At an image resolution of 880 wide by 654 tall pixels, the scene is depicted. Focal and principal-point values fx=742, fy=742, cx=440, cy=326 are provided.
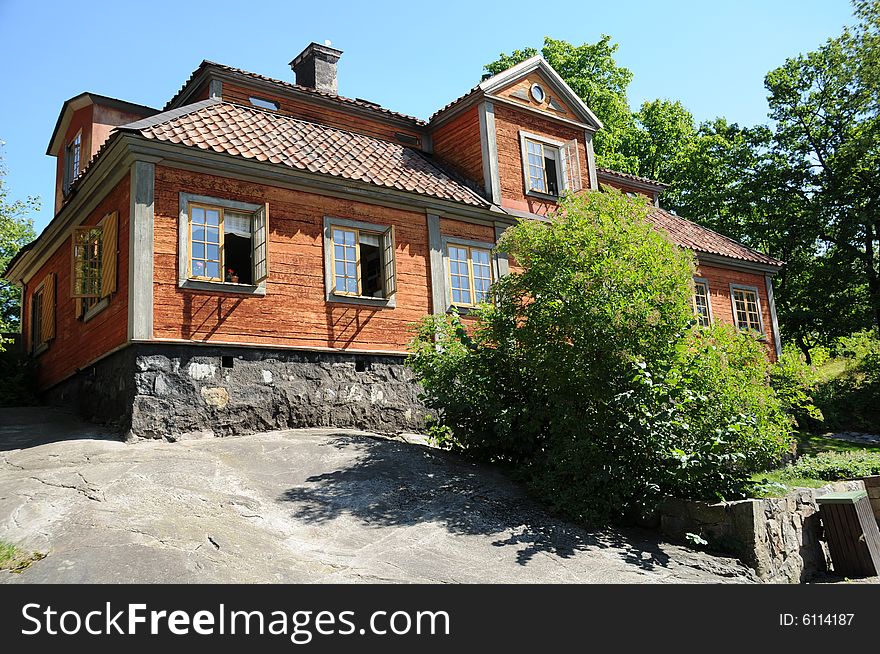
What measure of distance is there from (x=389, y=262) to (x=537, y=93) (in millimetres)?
7173

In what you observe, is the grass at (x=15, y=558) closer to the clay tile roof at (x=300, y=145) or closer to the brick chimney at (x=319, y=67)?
the clay tile roof at (x=300, y=145)

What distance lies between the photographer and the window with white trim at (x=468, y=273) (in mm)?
16047

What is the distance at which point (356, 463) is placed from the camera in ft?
35.2

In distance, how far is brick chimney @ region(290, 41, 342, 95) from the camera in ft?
62.4

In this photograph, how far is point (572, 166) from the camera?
62.4 ft

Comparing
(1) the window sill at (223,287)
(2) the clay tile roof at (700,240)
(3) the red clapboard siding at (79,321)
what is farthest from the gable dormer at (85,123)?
(2) the clay tile roof at (700,240)

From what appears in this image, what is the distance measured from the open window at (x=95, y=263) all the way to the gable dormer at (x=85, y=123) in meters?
3.20

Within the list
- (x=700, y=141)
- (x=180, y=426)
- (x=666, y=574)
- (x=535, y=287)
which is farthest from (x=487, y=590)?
(x=700, y=141)

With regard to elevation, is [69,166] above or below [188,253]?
above

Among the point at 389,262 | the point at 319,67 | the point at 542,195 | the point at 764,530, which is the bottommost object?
the point at 764,530

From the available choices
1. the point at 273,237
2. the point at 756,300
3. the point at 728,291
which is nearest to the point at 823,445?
the point at 728,291

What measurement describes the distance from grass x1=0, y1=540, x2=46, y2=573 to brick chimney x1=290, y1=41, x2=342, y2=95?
14453 millimetres

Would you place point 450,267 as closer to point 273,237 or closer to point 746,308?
point 273,237

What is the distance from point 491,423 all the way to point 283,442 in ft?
10.9
